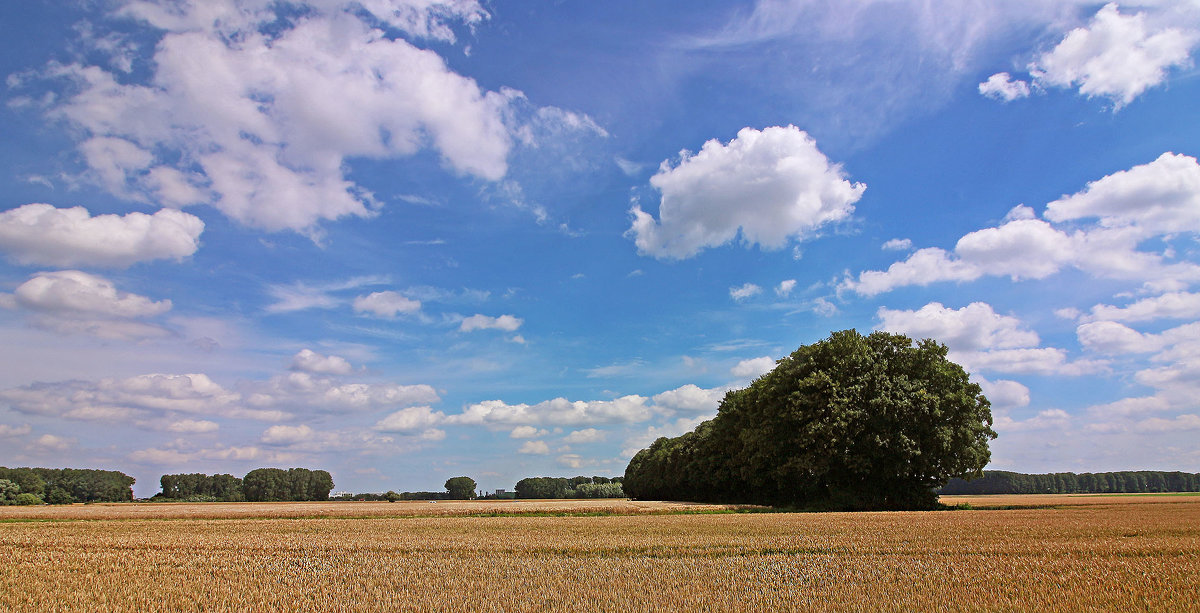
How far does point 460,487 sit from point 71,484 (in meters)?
85.3

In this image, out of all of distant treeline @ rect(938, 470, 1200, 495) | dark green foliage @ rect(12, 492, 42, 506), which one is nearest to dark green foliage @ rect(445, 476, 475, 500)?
dark green foliage @ rect(12, 492, 42, 506)

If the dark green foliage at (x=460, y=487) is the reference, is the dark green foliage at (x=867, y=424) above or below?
above

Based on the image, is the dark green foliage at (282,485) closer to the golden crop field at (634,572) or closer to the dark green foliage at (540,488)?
the dark green foliage at (540,488)

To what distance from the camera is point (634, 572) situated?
14.0 m

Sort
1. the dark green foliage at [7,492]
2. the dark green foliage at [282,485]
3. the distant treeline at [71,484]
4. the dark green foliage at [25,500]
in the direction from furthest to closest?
the dark green foliage at [282,485], the distant treeline at [71,484], the dark green foliage at [25,500], the dark green foliage at [7,492]

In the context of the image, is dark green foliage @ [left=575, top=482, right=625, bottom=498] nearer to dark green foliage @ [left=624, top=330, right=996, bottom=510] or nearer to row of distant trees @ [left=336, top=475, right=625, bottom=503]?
row of distant trees @ [left=336, top=475, right=625, bottom=503]

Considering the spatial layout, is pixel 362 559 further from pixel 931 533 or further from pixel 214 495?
pixel 214 495

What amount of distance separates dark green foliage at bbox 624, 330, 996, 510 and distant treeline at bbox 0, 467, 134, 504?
114 metres

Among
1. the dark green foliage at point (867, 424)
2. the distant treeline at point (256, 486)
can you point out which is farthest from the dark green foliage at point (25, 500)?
the dark green foliage at point (867, 424)

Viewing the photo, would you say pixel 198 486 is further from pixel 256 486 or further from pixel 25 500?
pixel 25 500

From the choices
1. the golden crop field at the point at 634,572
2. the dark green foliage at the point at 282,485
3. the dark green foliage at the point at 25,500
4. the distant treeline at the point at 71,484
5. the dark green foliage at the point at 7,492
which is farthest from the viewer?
the dark green foliage at the point at 282,485

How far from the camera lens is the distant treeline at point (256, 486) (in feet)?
483

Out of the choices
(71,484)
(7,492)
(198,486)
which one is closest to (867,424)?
(7,492)

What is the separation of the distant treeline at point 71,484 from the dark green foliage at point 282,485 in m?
24.0
